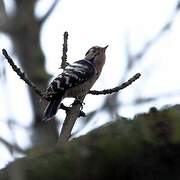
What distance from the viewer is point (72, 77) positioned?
498 centimetres

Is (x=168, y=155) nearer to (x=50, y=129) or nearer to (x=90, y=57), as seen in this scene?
(x=50, y=129)

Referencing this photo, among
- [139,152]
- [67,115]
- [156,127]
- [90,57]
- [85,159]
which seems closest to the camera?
[85,159]

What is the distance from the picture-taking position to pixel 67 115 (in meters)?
3.18

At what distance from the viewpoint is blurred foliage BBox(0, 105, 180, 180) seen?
68.8 inches

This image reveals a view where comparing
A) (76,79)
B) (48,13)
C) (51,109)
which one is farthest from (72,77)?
(51,109)

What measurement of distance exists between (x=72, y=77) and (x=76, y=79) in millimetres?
52

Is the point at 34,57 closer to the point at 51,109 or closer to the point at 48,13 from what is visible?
the point at 48,13

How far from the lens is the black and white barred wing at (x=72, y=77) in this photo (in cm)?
453

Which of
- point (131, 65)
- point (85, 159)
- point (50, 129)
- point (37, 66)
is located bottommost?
point (85, 159)

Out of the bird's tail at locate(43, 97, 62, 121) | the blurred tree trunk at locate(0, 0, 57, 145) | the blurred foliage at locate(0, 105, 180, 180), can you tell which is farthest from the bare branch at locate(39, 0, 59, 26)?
the blurred foliage at locate(0, 105, 180, 180)

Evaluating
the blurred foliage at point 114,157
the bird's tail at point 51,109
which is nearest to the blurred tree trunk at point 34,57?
the bird's tail at point 51,109

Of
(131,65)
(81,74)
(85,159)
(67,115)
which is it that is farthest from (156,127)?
(81,74)

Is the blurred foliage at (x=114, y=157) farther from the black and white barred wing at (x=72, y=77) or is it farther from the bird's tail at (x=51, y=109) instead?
the black and white barred wing at (x=72, y=77)

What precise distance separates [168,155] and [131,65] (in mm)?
992
